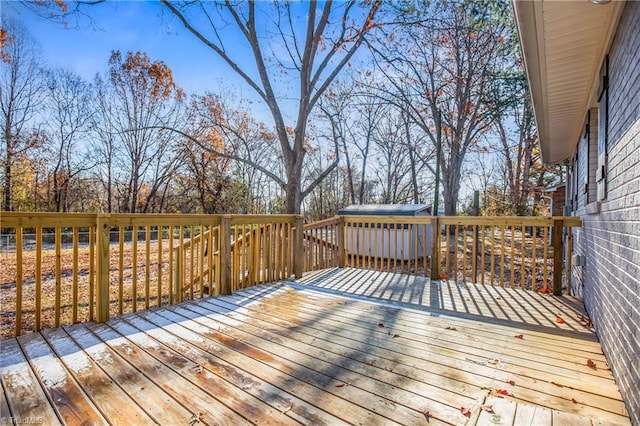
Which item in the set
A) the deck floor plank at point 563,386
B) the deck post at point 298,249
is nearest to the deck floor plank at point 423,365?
the deck floor plank at point 563,386

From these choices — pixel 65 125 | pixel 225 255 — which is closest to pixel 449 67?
pixel 225 255

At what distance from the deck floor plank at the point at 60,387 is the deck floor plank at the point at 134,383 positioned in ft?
0.55

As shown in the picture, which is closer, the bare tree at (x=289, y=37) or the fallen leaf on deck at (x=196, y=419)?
the fallen leaf on deck at (x=196, y=419)

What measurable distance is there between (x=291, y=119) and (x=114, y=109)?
878 centimetres

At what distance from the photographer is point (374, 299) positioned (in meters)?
3.77

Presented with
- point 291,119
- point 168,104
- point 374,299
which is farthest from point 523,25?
point 168,104

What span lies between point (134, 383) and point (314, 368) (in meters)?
1.07

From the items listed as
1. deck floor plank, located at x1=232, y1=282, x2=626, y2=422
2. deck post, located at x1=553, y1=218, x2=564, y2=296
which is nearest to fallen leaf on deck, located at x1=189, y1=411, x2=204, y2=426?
deck floor plank, located at x1=232, y1=282, x2=626, y2=422

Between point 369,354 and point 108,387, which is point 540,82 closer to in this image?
point 369,354

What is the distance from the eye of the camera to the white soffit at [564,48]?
2172 millimetres

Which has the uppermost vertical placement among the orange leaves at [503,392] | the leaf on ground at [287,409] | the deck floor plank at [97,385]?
the deck floor plank at [97,385]

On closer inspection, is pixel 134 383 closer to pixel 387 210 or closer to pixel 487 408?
pixel 487 408

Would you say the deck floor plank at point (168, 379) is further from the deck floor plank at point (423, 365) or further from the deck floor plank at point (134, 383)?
the deck floor plank at point (423, 365)

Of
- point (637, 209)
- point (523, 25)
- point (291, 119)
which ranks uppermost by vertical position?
point (291, 119)
